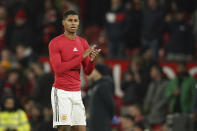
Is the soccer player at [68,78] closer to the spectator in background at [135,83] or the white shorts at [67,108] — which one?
the white shorts at [67,108]

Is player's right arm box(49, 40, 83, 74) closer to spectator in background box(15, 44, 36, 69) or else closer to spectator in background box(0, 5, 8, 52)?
spectator in background box(15, 44, 36, 69)

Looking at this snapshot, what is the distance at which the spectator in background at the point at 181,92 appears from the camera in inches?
527

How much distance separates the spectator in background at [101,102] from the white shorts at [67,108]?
286cm

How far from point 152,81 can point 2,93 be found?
3.50 meters

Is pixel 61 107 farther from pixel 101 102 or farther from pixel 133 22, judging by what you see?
pixel 133 22

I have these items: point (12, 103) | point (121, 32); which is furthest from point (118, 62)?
point (12, 103)

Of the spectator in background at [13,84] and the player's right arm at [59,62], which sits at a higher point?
the spectator in background at [13,84]

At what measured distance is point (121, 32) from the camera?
52.0 feet

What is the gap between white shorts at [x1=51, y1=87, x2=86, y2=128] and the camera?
8289 mm

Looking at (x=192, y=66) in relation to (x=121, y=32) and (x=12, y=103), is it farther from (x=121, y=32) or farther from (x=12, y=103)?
(x=12, y=103)

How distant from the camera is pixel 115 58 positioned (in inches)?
630

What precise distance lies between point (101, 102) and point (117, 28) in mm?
4748

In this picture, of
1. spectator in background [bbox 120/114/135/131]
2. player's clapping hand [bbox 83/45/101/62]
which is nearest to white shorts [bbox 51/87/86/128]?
player's clapping hand [bbox 83/45/101/62]

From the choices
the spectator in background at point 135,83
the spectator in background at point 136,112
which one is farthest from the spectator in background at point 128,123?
Answer: the spectator in background at point 135,83
